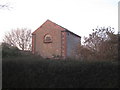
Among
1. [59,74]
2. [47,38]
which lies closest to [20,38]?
[47,38]

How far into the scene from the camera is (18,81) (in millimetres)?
14859

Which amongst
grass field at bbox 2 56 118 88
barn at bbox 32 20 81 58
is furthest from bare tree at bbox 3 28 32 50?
grass field at bbox 2 56 118 88

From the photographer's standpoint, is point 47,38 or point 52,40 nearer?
point 52,40

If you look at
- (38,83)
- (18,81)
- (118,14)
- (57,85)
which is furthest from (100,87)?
(118,14)

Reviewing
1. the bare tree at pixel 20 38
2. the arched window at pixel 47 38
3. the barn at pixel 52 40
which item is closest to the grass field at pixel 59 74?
the barn at pixel 52 40

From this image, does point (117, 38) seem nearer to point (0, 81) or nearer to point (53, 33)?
point (0, 81)

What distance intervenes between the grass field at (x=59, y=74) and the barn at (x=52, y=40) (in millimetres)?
34714

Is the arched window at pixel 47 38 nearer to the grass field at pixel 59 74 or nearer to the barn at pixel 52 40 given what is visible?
the barn at pixel 52 40

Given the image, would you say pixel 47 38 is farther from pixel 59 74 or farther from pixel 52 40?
pixel 59 74

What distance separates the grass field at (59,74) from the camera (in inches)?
550

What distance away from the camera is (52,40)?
169ft

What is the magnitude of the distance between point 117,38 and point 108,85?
5.74 meters

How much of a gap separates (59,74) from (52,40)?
3750 cm

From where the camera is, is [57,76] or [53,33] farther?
[53,33]
